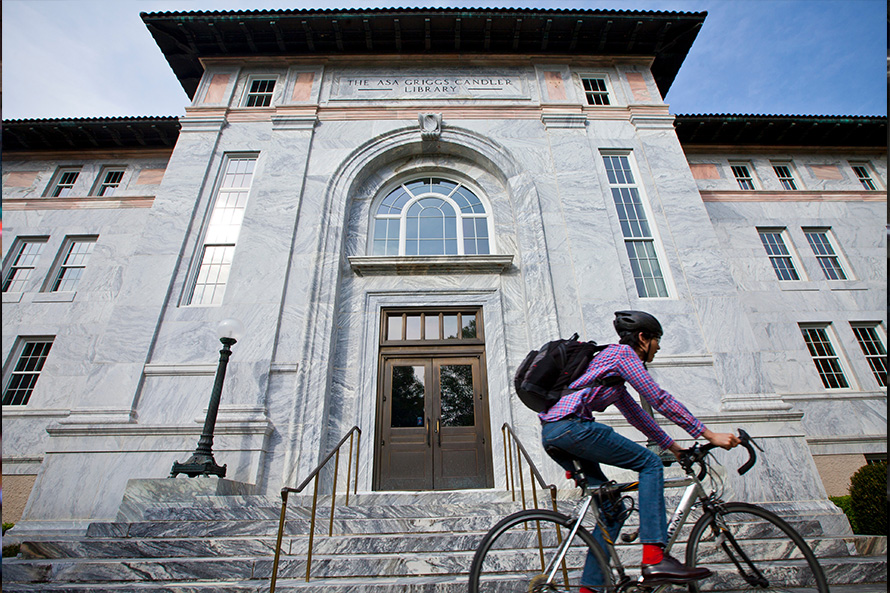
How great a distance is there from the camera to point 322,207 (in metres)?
12.3

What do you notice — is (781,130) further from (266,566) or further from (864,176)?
(266,566)

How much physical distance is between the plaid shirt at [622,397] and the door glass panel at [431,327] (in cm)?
784

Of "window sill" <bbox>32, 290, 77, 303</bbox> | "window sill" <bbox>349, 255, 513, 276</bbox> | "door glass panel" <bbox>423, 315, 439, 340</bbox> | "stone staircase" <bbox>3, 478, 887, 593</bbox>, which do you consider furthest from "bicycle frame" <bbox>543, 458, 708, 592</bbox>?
"window sill" <bbox>32, 290, 77, 303</bbox>

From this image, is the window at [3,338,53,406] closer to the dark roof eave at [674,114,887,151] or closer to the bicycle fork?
the bicycle fork

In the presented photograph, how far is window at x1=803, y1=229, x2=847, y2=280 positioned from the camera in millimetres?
14875

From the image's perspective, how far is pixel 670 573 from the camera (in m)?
3.31

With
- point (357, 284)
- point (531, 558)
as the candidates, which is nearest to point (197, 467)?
point (357, 284)

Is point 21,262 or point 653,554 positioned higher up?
point 21,262

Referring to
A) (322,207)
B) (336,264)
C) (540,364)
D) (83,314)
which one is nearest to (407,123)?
(322,207)

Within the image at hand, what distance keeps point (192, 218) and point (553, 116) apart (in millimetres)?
10268

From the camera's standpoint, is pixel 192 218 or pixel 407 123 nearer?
pixel 192 218

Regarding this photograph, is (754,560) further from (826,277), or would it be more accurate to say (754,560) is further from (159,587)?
(826,277)

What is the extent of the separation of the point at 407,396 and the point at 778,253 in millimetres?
12695

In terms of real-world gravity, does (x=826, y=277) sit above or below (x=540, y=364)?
above
